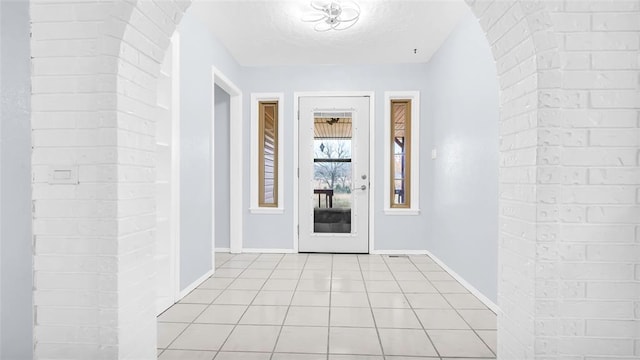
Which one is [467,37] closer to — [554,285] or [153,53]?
[554,285]

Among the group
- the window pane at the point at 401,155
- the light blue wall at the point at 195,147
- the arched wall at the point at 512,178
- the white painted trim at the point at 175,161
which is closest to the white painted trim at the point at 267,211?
the light blue wall at the point at 195,147

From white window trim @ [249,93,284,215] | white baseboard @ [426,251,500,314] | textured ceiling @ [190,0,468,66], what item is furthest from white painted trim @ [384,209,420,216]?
textured ceiling @ [190,0,468,66]

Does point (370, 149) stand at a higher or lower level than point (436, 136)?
lower

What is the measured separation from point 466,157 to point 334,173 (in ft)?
5.81

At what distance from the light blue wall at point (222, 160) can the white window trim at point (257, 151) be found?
36cm

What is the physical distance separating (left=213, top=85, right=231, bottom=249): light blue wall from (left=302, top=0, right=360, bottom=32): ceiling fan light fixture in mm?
1798

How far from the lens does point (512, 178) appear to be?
1.41m

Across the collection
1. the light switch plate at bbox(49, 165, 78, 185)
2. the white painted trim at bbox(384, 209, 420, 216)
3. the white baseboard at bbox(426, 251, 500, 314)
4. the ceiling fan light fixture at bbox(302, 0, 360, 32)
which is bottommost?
the white baseboard at bbox(426, 251, 500, 314)

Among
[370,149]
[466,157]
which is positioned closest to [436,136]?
[370,149]

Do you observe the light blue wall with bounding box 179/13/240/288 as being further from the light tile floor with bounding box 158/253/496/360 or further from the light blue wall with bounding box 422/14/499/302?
the light blue wall with bounding box 422/14/499/302

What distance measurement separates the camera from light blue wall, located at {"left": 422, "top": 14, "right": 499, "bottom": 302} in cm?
254

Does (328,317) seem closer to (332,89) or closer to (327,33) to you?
(327,33)

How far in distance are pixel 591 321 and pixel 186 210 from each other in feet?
8.54

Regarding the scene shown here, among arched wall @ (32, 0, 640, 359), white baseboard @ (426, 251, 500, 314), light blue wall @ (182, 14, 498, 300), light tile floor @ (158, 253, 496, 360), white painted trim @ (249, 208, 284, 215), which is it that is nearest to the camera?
arched wall @ (32, 0, 640, 359)
